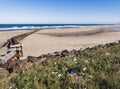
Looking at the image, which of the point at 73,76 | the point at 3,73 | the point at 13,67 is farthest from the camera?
the point at 13,67

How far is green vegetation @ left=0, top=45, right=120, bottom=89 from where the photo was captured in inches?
272

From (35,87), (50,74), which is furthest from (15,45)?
(35,87)

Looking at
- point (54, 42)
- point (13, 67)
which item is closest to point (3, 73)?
point (13, 67)

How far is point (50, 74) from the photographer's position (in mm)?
8180

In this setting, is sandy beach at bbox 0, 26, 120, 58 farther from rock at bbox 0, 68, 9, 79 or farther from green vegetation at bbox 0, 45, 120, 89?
green vegetation at bbox 0, 45, 120, 89

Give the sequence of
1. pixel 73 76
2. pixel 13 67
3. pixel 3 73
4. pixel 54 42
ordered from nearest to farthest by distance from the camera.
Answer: pixel 73 76 < pixel 3 73 < pixel 13 67 < pixel 54 42

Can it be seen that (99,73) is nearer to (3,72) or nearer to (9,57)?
(3,72)

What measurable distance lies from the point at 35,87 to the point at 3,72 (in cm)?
276

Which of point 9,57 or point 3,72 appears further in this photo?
point 9,57

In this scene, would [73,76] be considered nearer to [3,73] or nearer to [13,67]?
[3,73]

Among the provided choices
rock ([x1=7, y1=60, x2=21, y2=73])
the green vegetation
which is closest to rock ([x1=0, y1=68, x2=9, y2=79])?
rock ([x1=7, y1=60, x2=21, y2=73])

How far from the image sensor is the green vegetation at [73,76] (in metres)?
6.91

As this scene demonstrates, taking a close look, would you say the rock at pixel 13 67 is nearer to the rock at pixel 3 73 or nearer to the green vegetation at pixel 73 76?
the rock at pixel 3 73

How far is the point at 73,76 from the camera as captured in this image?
768 cm
